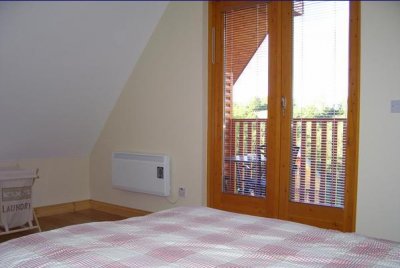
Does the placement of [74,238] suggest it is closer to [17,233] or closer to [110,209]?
[17,233]

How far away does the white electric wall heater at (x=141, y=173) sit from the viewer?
3373 millimetres

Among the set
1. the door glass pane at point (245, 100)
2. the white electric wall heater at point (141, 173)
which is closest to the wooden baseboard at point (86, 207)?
the white electric wall heater at point (141, 173)

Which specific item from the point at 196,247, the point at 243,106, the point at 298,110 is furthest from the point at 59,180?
the point at 196,247

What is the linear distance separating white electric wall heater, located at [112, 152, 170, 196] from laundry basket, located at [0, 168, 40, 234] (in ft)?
2.78

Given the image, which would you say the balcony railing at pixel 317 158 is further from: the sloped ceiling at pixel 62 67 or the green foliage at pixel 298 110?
the sloped ceiling at pixel 62 67

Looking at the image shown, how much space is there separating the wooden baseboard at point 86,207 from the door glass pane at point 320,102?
5.39ft

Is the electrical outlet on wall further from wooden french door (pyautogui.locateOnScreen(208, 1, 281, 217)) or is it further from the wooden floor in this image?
the wooden floor

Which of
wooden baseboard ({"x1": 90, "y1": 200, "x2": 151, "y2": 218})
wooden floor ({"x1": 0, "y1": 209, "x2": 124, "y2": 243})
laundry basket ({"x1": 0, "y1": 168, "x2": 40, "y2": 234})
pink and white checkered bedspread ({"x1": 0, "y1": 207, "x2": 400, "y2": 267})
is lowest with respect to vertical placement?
wooden floor ({"x1": 0, "y1": 209, "x2": 124, "y2": 243})

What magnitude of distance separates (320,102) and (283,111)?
0.29 metres

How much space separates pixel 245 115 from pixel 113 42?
1.34 m

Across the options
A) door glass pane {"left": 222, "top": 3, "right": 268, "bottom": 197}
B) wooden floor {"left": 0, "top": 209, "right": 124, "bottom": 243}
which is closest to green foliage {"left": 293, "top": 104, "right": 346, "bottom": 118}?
door glass pane {"left": 222, "top": 3, "right": 268, "bottom": 197}

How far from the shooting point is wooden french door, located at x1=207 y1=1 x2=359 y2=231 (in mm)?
2588

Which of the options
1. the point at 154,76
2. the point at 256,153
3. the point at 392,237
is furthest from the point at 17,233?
the point at 392,237

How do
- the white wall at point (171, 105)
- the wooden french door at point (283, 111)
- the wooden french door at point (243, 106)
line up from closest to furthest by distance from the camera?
1. the wooden french door at point (283, 111)
2. the wooden french door at point (243, 106)
3. the white wall at point (171, 105)
